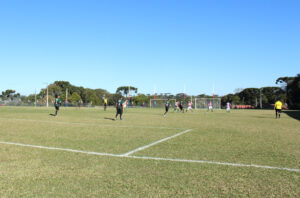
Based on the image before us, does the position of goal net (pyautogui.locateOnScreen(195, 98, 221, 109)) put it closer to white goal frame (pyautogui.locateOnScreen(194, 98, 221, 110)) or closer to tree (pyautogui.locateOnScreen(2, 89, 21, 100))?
white goal frame (pyautogui.locateOnScreen(194, 98, 221, 110))

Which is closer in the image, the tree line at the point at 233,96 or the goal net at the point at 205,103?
the goal net at the point at 205,103

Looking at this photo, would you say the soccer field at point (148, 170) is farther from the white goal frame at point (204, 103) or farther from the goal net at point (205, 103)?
the white goal frame at point (204, 103)

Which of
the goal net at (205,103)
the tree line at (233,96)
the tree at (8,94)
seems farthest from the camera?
the tree at (8,94)

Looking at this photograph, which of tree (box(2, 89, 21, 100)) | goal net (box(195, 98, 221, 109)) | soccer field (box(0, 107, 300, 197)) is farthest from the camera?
tree (box(2, 89, 21, 100))

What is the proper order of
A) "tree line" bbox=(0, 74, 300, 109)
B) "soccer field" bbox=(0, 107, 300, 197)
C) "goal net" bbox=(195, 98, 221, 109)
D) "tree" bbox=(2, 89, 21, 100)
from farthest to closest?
"tree" bbox=(2, 89, 21, 100), "tree line" bbox=(0, 74, 300, 109), "goal net" bbox=(195, 98, 221, 109), "soccer field" bbox=(0, 107, 300, 197)

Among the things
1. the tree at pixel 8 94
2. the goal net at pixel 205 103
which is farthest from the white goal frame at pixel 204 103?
the tree at pixel 8 94

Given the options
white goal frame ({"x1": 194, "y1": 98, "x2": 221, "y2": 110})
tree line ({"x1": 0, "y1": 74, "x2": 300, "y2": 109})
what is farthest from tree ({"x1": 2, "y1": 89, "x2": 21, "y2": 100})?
white goal frame ({"x1": 194, "y1": 98, "x2": 221, "y2": 110})

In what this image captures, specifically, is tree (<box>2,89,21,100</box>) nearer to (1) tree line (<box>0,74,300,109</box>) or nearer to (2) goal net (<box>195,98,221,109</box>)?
(1) tree line (<box>0,74,300,109</box>)

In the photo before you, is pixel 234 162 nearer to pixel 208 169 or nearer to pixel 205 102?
pixel 208 169

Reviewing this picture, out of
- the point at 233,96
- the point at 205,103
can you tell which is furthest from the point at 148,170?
the point at 233,96

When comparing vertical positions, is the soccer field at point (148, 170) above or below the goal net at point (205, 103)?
below

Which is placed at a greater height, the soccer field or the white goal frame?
the white goal frame

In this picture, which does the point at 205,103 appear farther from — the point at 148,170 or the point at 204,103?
the point at 148,170

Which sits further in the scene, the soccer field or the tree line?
the tree line
